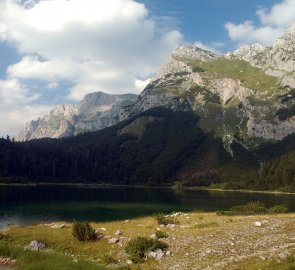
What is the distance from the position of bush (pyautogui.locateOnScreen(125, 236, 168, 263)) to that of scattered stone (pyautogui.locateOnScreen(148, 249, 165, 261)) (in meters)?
0.50

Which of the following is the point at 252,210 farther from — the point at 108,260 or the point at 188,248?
the point at 108,260

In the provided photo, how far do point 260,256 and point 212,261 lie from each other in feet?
15.3

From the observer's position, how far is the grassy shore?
38000 mm

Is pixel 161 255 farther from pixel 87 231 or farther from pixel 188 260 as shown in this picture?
pixel 87 231

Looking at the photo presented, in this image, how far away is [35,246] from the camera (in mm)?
48250

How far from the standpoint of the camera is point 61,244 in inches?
1943

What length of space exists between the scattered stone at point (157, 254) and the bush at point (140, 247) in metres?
0.50

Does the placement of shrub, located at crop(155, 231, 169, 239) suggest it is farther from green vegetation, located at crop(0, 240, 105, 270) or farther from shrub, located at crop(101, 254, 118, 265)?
green vegetation, located at crop(0, 240, 105, 270)

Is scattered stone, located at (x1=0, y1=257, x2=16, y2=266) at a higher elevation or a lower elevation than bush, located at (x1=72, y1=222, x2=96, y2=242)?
lower

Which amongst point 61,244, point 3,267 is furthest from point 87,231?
point 3,267

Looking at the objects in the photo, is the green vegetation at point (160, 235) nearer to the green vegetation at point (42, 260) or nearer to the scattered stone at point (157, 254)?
the scattered stone at point (157, 254)

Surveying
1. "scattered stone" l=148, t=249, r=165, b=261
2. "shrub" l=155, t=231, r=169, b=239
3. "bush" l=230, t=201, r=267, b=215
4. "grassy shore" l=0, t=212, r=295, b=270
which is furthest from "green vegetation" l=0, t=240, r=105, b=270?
"bush" l=230, t=201, r=267, b=215

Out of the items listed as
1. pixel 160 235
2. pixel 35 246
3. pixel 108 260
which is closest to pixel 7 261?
pixel 35 246

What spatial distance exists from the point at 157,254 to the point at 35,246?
16.3m
